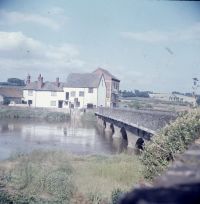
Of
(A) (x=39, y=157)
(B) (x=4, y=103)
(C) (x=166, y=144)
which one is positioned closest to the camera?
(C) (x=166, y=144)

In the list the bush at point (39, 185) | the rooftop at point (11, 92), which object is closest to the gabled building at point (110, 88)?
the rooftop at point (11, 92)

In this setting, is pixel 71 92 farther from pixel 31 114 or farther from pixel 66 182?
pixel 66 182

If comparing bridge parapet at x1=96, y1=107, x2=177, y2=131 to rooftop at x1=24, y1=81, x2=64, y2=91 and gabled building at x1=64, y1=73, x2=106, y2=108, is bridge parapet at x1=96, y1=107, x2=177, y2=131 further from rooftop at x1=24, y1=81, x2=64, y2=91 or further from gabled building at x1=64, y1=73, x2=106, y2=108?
rooftop at x1=24, y1=81, x2=64, y2=91

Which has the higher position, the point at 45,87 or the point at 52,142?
the point at 45,87

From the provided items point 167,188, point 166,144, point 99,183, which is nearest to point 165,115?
point 99,183

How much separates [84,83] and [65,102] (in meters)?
5.11

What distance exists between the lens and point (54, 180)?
1495 cm

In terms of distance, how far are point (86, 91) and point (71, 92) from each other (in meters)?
3.13

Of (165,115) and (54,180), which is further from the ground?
(165,115)

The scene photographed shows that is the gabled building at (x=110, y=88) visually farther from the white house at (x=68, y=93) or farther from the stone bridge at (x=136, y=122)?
the stone bridge at (x=136, y=122)

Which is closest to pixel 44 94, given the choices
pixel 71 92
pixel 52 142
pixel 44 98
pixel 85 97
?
pixel 44 98

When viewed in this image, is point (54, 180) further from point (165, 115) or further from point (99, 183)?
point (165, 115)

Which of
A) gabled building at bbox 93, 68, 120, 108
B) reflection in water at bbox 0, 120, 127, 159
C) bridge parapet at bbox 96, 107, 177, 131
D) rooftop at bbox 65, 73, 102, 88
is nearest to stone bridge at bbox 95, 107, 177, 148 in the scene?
bridge parapet at bbox 96, 107, 177, 131

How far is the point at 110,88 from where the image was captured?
69.1 metres
